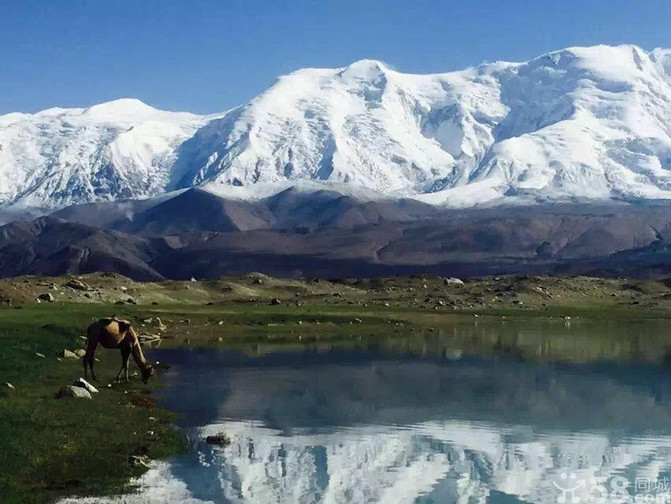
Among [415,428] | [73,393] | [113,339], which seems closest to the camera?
[415,428]

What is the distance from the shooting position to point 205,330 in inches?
3688

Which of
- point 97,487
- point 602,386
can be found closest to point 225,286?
point 602,386

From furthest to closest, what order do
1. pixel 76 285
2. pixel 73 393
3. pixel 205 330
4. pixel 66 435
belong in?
1. pixel 76 285
2. pixel 205 330
3. pixel 73 393
4. pixel 66 435

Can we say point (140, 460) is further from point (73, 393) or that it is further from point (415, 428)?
point (415, 428)

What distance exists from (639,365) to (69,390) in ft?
137

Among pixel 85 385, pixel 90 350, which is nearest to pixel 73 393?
pixel 85 385

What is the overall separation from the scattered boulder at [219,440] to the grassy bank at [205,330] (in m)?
1.25

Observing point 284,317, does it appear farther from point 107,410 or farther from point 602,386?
point 107,410

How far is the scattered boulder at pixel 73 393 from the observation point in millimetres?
42125

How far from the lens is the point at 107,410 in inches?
1564

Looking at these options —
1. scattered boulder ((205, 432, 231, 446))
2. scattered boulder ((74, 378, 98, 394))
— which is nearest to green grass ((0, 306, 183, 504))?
scattered boulder ((74, 378, 98, 394))

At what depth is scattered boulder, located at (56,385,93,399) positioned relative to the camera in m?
42.1

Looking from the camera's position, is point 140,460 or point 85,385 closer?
point 140,460

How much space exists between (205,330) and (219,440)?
57.5 m
